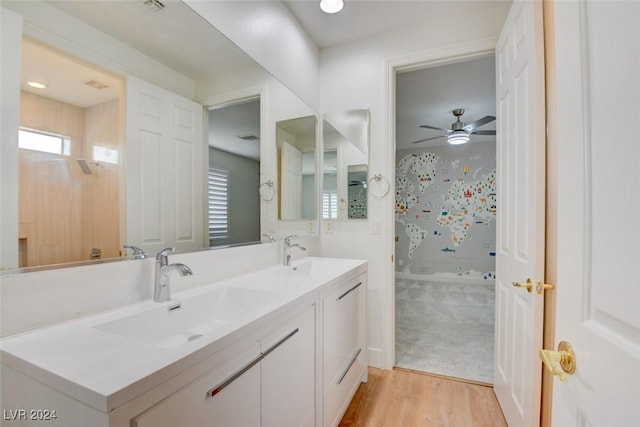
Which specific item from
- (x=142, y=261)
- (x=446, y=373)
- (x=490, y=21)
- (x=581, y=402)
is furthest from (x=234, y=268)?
(x=490, y=21)

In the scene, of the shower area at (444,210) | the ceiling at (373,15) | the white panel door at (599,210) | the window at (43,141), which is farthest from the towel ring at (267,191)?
the shower area at (444,210)

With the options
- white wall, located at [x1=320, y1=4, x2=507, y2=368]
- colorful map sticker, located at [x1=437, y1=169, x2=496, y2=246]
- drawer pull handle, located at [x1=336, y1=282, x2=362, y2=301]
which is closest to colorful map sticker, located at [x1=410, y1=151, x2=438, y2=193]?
colorful map sticker, located at [x1=437, y1=169, x2=496, y2=246]

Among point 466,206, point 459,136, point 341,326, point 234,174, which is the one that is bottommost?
point 341,326

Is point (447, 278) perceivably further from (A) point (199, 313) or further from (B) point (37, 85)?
(B) point (37, 85)

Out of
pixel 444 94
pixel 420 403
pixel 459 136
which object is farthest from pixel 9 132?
pixel 459 136

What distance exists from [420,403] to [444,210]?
12.7ft

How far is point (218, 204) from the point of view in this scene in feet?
5.02

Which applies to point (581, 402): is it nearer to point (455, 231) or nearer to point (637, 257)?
point (637, 257)

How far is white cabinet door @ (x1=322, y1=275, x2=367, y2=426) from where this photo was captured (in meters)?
1.50

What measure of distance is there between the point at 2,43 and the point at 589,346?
1.54 m

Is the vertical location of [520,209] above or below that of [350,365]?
above

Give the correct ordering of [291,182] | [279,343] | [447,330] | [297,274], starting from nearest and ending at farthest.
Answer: [279,343], [297,274], [291,182], [447,330]

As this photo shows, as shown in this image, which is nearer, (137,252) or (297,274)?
(137,252)

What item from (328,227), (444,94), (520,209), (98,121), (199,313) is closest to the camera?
(98,121)
